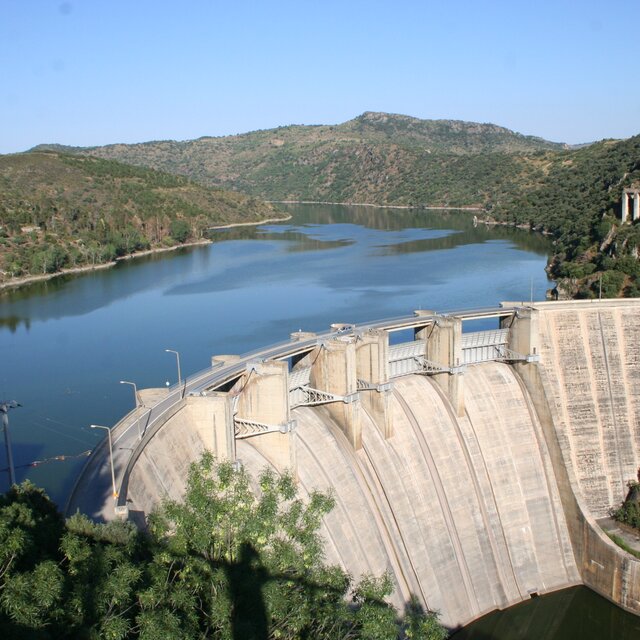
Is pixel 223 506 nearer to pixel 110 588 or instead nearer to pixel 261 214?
pixel 110 588

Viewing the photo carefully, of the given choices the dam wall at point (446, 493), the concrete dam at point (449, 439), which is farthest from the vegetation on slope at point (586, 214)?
the dam wall at point (446, 493)

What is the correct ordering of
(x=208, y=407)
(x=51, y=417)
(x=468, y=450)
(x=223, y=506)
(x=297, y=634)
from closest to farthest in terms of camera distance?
(x=297, y=634) < (x=223, y=506) < (x=208, y=407) < (x=468, y=450) < (x=51, y=417)

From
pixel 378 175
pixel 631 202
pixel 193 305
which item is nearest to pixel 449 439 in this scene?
pixel 193 305

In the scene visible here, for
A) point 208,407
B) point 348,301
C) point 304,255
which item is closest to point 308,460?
point 208,407

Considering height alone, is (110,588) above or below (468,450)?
above

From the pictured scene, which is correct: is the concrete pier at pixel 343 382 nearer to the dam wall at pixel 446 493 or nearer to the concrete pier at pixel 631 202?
the dam wall at pixel 446 493

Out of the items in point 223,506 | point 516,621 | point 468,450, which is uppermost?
point 223,506

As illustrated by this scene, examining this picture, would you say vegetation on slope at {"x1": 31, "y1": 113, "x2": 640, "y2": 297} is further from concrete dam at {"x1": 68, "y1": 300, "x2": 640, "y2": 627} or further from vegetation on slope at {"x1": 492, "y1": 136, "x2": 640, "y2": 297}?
concrete dam at {"x1": 68, "y1": 300, "x2": 640, "y2": 627}
